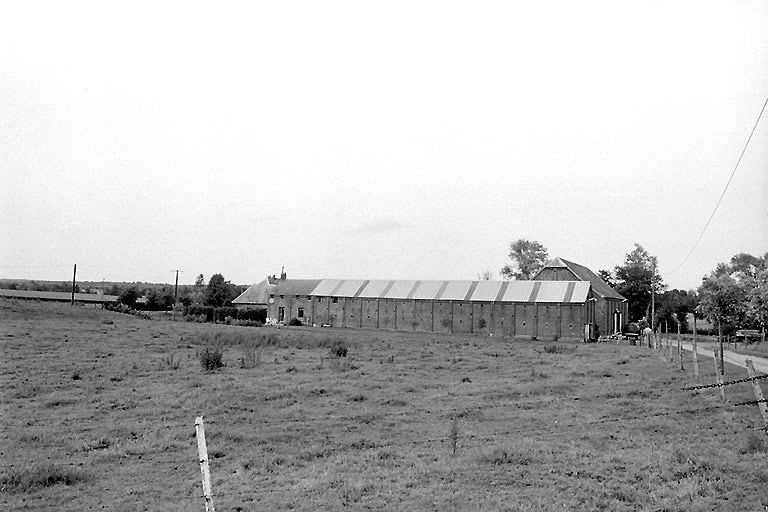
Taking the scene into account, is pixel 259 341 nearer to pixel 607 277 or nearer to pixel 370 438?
pixel 370 438

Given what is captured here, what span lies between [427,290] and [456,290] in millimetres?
3424

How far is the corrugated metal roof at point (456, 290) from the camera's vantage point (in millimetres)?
71125

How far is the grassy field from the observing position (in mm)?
10477

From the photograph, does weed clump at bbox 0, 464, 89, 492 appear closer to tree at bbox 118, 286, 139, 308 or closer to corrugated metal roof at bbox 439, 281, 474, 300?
corrugated metal roof at bbox 439, 281, 474, 300

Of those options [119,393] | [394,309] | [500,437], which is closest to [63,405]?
[119,393]

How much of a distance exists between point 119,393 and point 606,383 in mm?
16533

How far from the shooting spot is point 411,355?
35.4 m

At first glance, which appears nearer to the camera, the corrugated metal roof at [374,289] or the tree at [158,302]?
the corrugated metal roof at [374,289]

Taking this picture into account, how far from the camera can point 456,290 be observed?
72250mm

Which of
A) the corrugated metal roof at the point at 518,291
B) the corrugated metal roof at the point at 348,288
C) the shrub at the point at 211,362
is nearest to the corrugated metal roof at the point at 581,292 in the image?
the corrugated metal roof at the point at 518,291

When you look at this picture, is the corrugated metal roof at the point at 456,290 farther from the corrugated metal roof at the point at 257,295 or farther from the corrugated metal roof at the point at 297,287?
the corrugated metal roof at the point at 257,295

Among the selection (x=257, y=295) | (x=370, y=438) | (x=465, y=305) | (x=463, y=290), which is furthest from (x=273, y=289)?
(x=370, y=438)

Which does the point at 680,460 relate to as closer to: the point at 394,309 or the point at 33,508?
the point at 33,508

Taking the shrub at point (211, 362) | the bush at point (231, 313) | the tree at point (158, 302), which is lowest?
the shrub at point (211, 362)
